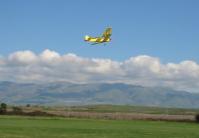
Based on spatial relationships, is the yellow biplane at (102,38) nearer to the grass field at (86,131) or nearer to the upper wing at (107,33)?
the upper wing at (107,33)

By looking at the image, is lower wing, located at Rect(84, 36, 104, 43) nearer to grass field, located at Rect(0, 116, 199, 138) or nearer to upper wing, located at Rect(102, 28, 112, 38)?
upper wing, located at Rect(102, 28, 112, 38)

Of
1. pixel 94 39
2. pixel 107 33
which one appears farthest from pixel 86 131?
pixel 107 33

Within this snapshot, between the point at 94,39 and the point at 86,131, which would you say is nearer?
the point at 94,39

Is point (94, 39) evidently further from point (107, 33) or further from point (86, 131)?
point (86, 131)

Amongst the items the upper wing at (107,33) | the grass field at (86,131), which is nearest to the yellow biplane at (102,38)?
the upper wing at (107,33)

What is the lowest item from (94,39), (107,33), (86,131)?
(86,131)

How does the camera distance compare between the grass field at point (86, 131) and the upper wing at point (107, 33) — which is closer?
the upper wing at point (107, 33)

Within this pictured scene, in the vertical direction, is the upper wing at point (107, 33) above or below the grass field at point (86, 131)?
above

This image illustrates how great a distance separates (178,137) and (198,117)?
7010cm

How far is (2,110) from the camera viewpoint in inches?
5625

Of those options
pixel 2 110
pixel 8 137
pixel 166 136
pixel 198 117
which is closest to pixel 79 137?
pixel 8 137

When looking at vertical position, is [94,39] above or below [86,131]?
above

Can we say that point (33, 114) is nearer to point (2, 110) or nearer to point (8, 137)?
point (2, 110)

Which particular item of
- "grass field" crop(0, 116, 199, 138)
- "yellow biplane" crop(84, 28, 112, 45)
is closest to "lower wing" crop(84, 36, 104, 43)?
"yellow biplane" crop(84, 28, 112, 45)
